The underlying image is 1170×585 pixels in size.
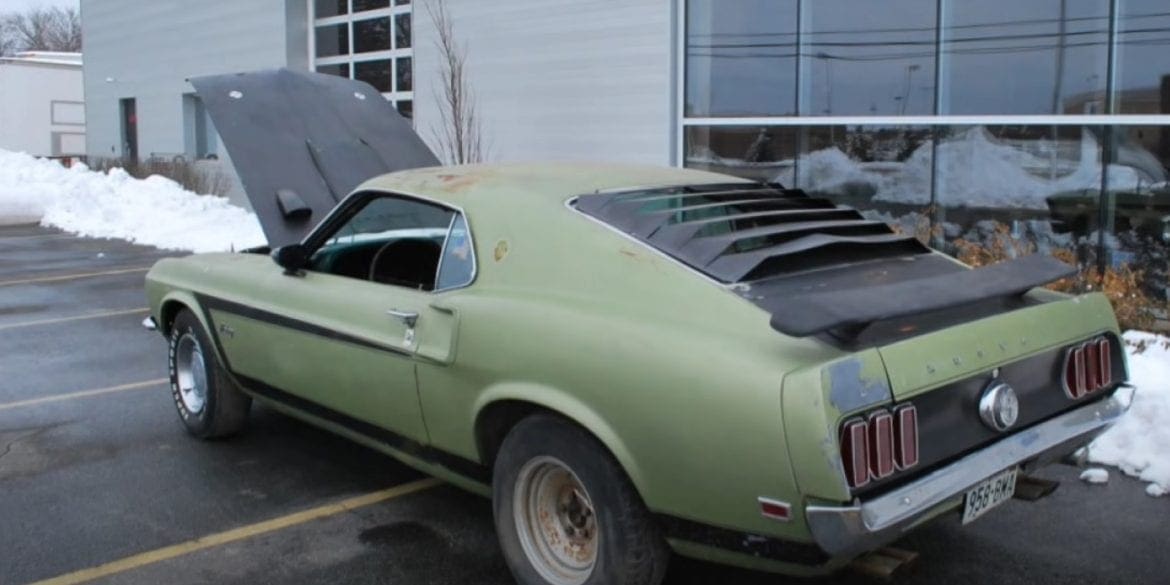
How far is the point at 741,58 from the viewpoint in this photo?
451 inches

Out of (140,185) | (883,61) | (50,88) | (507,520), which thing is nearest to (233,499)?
(507,520)

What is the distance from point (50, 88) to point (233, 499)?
139ft

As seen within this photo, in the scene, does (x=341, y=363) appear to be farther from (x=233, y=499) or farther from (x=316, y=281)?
(x=233, y=499)

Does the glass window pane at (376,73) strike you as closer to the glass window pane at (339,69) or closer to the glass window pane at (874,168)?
the glass window pane at (339,69)

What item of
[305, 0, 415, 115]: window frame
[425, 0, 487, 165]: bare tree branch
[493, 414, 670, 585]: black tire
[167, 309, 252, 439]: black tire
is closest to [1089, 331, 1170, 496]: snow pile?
[493, 414, 670, 585]: black tire

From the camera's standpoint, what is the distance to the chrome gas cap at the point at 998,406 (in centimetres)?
327

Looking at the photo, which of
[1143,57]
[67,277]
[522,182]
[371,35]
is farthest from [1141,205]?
[371,35]

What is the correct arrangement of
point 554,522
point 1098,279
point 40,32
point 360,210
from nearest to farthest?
1. point 554,522
2. point 360,210
3. point 1098,279
4. point 40,32

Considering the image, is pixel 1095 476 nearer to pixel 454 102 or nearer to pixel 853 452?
pixel 853 452

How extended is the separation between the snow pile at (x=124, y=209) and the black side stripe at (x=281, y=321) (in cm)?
950

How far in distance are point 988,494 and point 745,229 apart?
1.36m

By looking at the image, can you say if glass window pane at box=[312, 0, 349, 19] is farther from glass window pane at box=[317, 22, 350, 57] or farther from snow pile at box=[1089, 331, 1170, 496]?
snow pile at box=[1089, 331, 1170, 496]

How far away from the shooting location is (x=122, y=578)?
13.0ft

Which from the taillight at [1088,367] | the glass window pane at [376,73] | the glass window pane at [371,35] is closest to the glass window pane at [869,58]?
the taillight at [1088,367]
